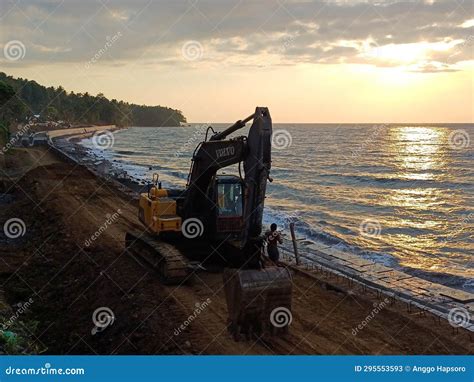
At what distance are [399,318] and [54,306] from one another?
363 inches

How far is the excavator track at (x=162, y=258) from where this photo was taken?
551 inches

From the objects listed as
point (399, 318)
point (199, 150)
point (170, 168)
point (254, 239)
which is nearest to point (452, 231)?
point (399, 318)

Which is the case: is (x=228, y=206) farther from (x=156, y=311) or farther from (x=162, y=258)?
(x=156, y=311)

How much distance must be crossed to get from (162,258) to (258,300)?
195 inches

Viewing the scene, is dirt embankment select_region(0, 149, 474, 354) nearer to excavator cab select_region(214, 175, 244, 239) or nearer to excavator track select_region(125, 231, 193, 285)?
excavator track select_region(125, 231, 193, 285)

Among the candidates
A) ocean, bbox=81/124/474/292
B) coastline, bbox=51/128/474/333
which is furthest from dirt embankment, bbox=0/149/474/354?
ocean, bbox=81/124/474/292

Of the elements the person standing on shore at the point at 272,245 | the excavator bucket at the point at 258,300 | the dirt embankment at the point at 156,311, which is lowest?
the dirt embankment at the point at 156,311

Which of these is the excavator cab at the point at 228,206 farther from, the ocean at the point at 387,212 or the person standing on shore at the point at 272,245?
the ocean at the point at 387,212

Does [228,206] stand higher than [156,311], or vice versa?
[228,206]

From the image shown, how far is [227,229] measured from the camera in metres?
14.4

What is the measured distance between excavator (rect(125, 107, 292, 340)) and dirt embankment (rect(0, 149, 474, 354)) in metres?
0.56

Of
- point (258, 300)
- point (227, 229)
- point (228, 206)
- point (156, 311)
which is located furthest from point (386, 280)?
point (156, 311)

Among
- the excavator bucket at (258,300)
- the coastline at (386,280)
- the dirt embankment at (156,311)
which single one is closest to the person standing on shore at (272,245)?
the excavator bucket at (258,300)

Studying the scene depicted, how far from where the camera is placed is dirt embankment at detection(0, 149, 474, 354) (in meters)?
10.9
